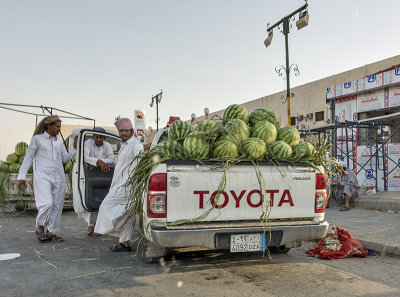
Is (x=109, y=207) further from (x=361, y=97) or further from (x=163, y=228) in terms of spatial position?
(x=361, y=97)

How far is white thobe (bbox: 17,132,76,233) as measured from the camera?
236 inches

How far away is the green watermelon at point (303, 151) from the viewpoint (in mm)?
4263

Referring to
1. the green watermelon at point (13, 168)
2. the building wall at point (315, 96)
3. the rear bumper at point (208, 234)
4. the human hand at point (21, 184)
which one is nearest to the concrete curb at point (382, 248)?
the rear bumper at point (208, 234)

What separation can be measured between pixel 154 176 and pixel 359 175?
11020 millimetres

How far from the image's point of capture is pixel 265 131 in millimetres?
4367

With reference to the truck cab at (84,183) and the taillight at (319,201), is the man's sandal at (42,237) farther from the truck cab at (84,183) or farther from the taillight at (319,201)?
the taillight at (319,201)

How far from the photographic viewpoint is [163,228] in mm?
3664

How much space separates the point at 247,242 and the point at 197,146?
1.16 meters

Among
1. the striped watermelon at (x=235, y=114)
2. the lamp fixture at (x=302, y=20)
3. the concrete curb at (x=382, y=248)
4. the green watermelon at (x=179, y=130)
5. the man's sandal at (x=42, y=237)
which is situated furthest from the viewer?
the lamp fixture at (x=302, y=20)

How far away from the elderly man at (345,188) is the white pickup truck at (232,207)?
19.6 feet

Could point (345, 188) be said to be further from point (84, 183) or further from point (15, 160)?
point (15, 160)

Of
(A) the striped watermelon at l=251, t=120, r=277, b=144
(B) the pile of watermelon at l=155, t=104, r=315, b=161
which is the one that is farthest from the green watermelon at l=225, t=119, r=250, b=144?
(A) the striped watermelon at l=251, t=120, r=277, b=144

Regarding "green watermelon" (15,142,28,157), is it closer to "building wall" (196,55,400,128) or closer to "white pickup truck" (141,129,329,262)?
"white pickup truck" (141,129,329,262)

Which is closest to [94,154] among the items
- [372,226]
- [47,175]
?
[47,175]
